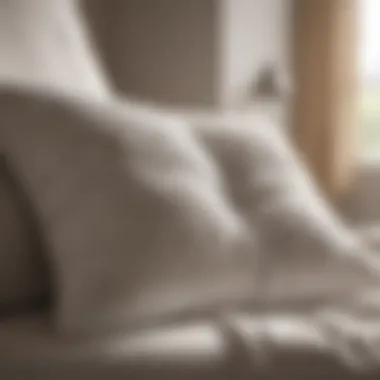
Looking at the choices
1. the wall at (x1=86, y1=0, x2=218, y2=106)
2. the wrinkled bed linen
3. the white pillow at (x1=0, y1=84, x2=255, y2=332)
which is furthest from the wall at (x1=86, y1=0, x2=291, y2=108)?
the wrinkled bed linen

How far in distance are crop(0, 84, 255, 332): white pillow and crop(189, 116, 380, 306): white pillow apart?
5cm

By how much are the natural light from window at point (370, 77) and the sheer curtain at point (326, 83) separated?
10cm

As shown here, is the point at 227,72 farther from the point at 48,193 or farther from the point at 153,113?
the point at 48,193

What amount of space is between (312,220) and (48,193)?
1.36 ft

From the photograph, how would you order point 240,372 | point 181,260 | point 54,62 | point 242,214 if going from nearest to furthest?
point 240,372
point 181,260
point 242,214
point 54,62

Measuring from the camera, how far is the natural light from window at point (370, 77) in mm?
2938

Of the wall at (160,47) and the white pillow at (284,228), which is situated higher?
the wall at (160,47)

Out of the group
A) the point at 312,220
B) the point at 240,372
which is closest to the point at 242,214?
the point at 312,220

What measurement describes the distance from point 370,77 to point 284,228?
6.77ft

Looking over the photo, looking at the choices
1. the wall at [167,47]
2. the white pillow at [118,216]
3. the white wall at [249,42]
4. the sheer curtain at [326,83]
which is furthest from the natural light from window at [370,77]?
the white pillow at [118,216]

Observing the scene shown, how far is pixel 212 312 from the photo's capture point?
1.00 m

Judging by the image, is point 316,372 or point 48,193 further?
point 48,193

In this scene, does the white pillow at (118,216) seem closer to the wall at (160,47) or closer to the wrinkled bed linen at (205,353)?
the wrinkled bed linen at (205,353)

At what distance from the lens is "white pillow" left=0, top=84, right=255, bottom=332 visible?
938 millimetres
